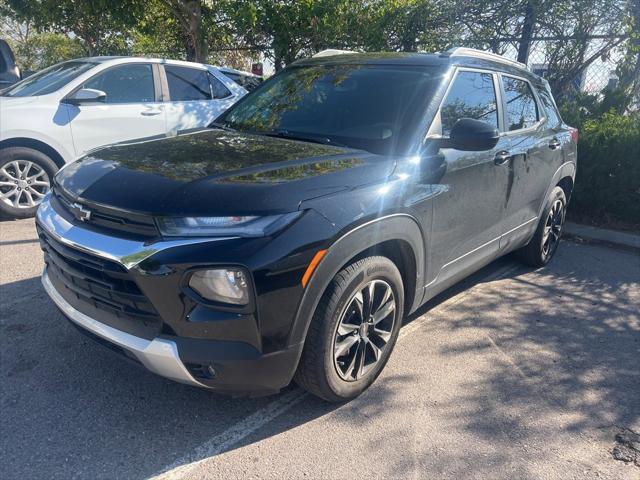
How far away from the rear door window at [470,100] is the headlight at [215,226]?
1.59 meters

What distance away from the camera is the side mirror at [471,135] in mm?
3125

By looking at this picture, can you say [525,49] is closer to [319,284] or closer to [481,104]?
[481,104]

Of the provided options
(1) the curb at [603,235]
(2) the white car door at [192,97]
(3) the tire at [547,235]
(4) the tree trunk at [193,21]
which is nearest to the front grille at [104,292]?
(3) the tire at [547,235]

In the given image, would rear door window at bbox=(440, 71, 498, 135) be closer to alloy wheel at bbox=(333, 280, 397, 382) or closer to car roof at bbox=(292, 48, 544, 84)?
car roof at bbox=(292, 48, 544, 84)

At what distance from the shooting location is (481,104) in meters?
3.94

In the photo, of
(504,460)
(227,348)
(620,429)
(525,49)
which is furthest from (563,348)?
(525,49)

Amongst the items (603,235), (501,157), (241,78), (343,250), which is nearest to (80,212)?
(343,250)

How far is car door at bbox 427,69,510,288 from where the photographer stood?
3371 millimetres

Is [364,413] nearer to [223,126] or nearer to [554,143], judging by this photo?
[223,126]

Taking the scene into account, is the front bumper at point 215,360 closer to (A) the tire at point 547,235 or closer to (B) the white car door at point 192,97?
(A) the tire at point 547,235

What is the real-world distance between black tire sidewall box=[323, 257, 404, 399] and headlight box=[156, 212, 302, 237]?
1.77ft

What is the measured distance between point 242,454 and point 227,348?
1.94ft

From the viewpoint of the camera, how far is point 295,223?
8.00ft

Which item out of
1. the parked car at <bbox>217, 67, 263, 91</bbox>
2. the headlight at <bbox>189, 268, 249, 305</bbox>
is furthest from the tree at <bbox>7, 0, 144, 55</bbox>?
the headlight at <bbox>189, 268, 249, 305</bbox>
